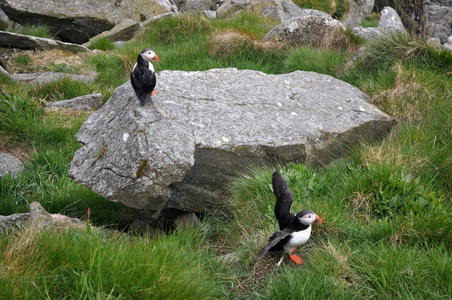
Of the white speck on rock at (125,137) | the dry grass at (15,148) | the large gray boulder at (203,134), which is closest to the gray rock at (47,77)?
the dry grass at (15,148)

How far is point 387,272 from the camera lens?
2900mm

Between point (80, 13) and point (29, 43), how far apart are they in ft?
7.47

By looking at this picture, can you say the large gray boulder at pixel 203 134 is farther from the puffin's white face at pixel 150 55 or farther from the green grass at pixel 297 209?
the puffin's white face at pixel 150 55

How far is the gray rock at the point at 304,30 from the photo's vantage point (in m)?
7.69

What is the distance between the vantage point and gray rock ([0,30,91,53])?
28.4 ft

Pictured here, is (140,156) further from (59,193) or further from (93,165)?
(59,193)

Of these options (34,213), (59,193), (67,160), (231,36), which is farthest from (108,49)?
(34,213)

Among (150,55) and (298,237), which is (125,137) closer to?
(150,55)

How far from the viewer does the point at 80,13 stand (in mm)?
10750

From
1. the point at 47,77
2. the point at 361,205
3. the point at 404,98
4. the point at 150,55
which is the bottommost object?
the point at 47,77

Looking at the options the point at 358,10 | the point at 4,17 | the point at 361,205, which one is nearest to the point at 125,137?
the point at 361,205

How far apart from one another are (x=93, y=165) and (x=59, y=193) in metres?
0.96

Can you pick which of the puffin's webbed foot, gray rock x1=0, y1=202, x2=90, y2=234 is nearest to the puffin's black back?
gray rock x1=0, y1=202, x2=90, y2=234

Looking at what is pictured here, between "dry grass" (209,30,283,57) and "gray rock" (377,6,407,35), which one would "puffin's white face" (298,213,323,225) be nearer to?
"dry grass" (209,30,283,57)
